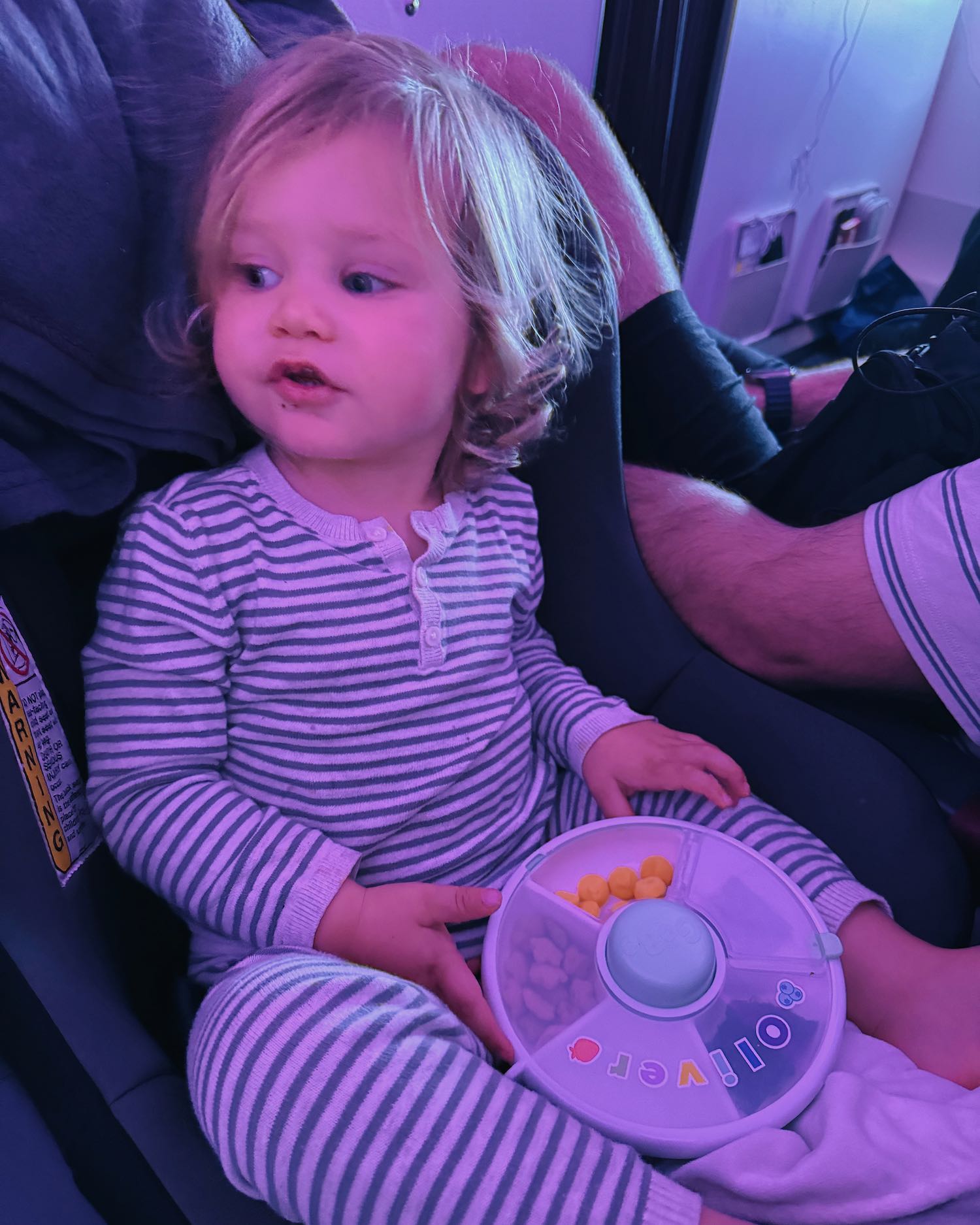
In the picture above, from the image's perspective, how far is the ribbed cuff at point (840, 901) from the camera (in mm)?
680

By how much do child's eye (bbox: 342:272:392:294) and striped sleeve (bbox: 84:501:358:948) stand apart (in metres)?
0.22

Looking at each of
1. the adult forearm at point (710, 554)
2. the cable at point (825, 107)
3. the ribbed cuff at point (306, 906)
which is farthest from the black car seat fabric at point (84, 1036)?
the cable at point (825, 107)

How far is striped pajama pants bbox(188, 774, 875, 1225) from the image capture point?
485mm

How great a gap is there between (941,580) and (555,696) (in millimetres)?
350

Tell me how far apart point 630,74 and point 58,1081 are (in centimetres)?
192

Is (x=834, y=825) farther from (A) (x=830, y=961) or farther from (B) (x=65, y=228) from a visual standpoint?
(B) (x=65, y=228)

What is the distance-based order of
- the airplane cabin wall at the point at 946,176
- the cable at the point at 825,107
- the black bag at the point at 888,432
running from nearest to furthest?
1. the black bag at the point at 888,432
2. the cable at the point at 825,107
3. the airplane cabin wall at the point at 946,176

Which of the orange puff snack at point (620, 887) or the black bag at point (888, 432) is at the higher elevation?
the black bag at point (888, 432)

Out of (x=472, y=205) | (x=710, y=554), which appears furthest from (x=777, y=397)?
(x=472, y=205)

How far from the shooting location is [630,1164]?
510 mm

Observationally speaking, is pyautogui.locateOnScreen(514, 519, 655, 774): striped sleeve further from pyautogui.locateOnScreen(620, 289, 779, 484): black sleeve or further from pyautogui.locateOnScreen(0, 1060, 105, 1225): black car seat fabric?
pyautogui.locateOnScreen(0, 1060, 105, 1225): black car seat fabric

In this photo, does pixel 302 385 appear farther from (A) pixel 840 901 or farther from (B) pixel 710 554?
(A) pixel 840 901

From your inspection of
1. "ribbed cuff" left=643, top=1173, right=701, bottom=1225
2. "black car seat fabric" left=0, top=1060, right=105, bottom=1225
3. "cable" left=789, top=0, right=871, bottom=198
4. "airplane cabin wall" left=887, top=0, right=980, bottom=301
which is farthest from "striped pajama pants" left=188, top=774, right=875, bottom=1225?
"airplane cabin wall" left=887, top=0, right=980, bottom=301

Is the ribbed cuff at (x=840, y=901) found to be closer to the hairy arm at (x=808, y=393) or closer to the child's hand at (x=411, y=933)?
the child's hand at (x=411, y=933)
